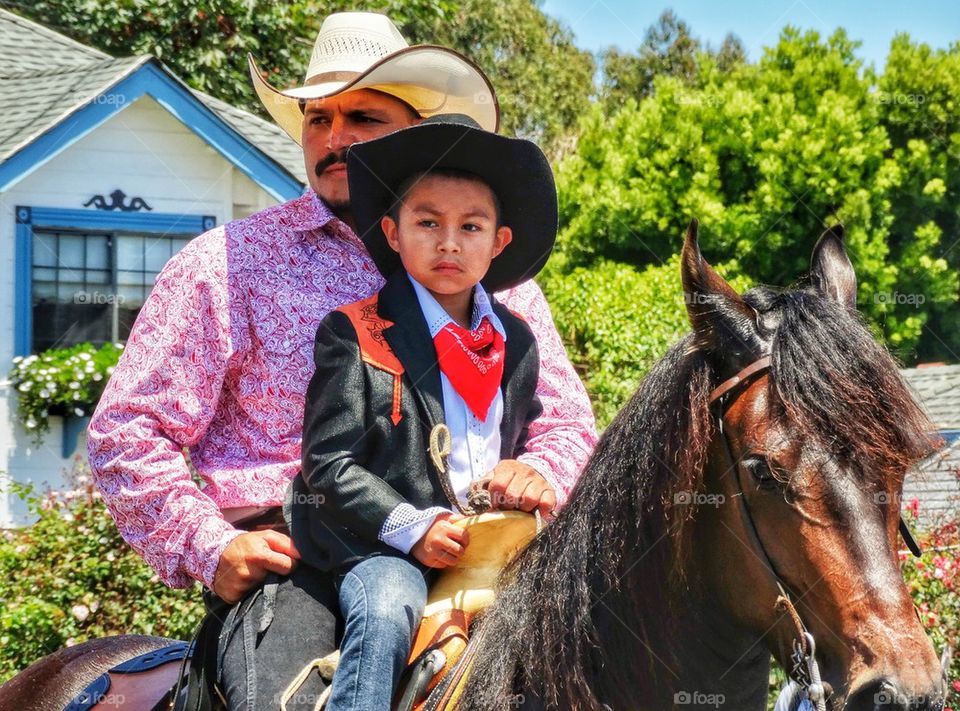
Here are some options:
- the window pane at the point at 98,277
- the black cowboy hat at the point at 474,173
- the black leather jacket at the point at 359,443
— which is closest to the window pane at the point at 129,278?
the window pane at the point at 98,277

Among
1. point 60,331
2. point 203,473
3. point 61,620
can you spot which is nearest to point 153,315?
point 203,473

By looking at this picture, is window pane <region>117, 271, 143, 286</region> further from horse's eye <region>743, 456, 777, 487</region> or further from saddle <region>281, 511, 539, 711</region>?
horse's eye <region>743, 456, 777, 487</region>

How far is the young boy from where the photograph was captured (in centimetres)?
260

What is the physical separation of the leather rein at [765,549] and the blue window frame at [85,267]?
10.4 metres

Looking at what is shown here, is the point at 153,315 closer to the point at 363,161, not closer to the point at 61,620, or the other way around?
the point at 363,161

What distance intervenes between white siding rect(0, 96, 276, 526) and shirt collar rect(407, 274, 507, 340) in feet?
30.4

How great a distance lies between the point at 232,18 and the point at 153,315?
1369 cm

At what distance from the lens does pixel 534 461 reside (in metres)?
2.94

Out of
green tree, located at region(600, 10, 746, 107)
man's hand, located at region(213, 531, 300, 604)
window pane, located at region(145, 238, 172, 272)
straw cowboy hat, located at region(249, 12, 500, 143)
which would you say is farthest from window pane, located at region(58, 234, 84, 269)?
green tree, located at region(600, 10, 746, 107)

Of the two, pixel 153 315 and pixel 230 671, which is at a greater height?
pixel 153 315

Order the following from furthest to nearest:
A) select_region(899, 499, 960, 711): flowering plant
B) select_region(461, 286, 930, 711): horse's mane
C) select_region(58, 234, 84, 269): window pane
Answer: select_region(58, 234, 84, 269): window pane < select_region(899, 499, 960, 711): flowering plant < select_region(461, 286, 930, 711): horse's mane

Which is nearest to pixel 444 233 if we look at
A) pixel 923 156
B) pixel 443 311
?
pixel 443 311

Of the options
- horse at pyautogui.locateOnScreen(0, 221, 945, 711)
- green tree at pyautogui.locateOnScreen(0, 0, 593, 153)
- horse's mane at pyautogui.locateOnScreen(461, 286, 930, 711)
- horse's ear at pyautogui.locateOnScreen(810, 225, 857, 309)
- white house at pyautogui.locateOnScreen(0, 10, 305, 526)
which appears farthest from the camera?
green tree at pyautogui.locateOnScreen(0, 0, 593, 153)

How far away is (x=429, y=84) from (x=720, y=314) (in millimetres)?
1588
